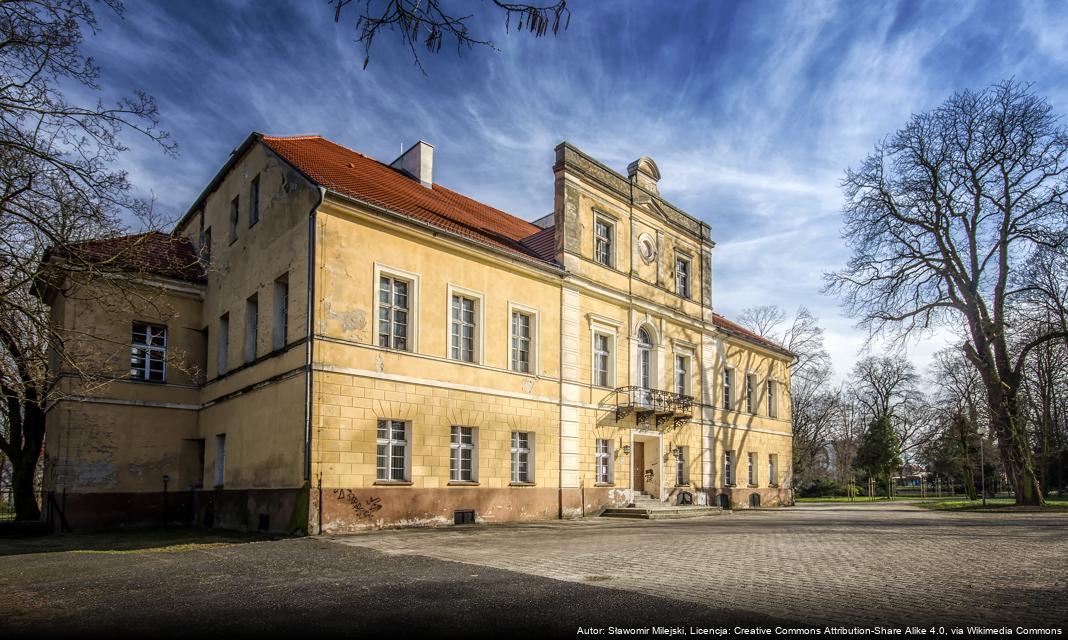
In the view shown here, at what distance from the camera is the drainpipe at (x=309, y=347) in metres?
16.6

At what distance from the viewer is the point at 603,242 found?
83.5ft

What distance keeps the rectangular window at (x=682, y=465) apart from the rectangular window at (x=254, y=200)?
16.9m

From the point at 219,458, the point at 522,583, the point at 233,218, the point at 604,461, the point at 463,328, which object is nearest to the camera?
the point at 522,583

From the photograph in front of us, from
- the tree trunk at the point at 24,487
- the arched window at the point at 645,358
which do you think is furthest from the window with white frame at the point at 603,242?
the tree trunk at the point at 24,487

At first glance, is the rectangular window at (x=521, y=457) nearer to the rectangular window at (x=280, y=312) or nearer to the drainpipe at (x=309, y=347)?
the drainpipe at (x=309, y=347)

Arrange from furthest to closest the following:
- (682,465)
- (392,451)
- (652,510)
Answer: (682,465) → (652,510) → (392,451)

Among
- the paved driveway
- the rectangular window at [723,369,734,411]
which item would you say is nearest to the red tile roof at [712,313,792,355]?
the rectangular window at [723,369,734,411]

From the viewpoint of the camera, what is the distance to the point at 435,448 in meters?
19.1

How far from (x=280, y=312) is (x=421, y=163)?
9.21 m

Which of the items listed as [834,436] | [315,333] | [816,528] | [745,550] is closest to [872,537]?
[816,528]

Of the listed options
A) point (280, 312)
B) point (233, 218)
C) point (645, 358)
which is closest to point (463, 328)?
point (280, 312)

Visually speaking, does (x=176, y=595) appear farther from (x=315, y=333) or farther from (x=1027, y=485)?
(x=1027, y=485)

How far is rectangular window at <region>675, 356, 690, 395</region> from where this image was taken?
28.6m

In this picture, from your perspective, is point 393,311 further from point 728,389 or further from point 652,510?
point 728,389
